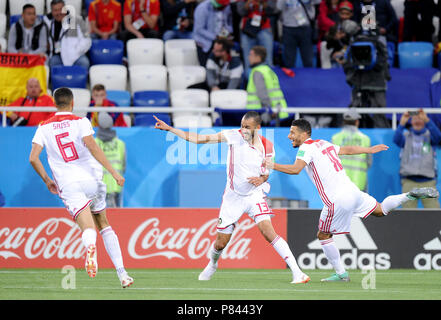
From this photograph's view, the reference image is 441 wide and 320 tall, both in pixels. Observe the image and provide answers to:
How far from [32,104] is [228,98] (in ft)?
11.3

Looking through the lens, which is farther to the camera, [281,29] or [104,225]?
[281,29]

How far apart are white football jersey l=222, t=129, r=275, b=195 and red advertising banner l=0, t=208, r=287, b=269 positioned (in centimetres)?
264

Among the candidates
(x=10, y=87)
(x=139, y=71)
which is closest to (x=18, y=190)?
(x=10, y=87)

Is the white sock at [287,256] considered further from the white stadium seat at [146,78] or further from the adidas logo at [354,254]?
the white stadium seat at [146,78]

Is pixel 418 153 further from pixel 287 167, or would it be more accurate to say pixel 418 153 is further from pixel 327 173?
pixel 287 167

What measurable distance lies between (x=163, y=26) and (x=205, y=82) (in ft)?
6.83

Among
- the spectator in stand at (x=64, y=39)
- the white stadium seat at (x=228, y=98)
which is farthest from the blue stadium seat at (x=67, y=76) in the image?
the white stadium seat at (x=228, y=98)

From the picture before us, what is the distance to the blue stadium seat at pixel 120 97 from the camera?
16.6 metres

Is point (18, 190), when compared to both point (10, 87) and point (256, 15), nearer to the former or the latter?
point (10, 87)

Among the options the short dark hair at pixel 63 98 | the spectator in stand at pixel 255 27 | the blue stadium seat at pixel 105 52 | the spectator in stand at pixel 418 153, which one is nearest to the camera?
the short dark hair at pixel 63 98

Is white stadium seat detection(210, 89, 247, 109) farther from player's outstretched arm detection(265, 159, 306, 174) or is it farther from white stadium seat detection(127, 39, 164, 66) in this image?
player's outstretched arm detection(265, 159, 306, 174)

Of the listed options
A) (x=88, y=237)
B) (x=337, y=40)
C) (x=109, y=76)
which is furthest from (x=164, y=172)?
(x=88, y=237)

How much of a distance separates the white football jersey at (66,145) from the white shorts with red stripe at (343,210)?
283 centimetres

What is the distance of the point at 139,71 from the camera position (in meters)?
17.2
